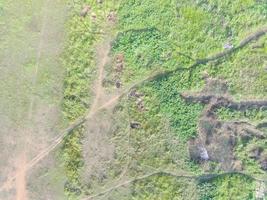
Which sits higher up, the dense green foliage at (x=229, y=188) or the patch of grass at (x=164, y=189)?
the dense green foliage at (x=229, y=188)

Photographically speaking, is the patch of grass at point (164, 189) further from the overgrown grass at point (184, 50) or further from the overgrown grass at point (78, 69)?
the overgrown grass at point (78, 69)

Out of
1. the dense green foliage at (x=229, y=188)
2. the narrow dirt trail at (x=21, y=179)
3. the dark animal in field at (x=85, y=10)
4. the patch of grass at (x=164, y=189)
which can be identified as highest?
the dark animal in field at (x=85, y=10)

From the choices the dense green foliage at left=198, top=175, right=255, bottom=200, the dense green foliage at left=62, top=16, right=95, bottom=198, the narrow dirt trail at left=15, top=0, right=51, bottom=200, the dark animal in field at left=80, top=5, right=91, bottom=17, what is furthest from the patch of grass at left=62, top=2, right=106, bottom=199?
the dense green foliage at left=198, top=175, right=255, bottom=200

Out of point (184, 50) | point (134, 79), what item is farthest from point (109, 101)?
point (184, 50)

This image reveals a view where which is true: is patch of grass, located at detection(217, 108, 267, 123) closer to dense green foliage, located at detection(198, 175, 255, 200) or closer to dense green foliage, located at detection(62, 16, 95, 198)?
dense green foliage, located at detection(198, 175, 255, 200)

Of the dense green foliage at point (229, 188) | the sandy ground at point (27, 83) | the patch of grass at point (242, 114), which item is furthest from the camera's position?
the sandy ground at point (27, 83)

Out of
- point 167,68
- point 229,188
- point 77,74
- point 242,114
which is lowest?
point 229,188

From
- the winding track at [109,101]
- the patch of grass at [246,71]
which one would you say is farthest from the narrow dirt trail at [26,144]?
the patch of grass at [246,71]

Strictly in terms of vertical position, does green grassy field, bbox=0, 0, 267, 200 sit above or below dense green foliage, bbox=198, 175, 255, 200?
above

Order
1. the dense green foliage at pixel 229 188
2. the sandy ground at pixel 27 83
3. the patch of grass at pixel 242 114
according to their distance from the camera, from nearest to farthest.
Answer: the dense green foliage at pixel 229 188 → the patch of grass at pixel 242 114 → the sandy ground at pixel 27 83

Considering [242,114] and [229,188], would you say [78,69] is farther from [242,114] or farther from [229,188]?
[229,188]
